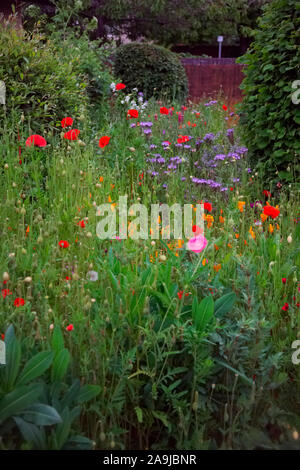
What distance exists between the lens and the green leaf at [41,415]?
1.55 m

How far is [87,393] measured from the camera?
5.56 feet

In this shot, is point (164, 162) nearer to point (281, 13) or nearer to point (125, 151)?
point (125, 151)

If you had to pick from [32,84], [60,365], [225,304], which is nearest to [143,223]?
[225,304]

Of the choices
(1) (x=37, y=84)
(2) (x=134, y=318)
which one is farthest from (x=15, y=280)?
(1) (x=37, y=84)

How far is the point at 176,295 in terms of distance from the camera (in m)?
A: 2.10

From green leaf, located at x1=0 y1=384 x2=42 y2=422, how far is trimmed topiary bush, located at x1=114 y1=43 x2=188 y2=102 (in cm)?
924

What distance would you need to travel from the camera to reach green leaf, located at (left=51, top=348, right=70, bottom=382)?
1722mm

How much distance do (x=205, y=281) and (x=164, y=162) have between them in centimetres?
304

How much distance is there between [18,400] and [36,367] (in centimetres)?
13

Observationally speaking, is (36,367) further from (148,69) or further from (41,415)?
(148,69)

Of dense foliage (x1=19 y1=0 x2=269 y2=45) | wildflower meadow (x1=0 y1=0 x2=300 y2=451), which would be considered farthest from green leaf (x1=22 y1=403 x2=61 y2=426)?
dense foliage (x1=19 y1=0 x2=269 y2=45)

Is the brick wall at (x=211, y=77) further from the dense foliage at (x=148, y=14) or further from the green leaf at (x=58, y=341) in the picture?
the green leaf at (x=58, y=341)

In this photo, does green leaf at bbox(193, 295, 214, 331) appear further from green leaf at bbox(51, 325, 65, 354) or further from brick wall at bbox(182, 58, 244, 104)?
brick wall at bbox(182, 58, 244, 104)

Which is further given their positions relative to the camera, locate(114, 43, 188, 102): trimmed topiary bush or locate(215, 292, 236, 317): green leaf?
locate(114, 43, 188, 102): trimmed topiary bush
